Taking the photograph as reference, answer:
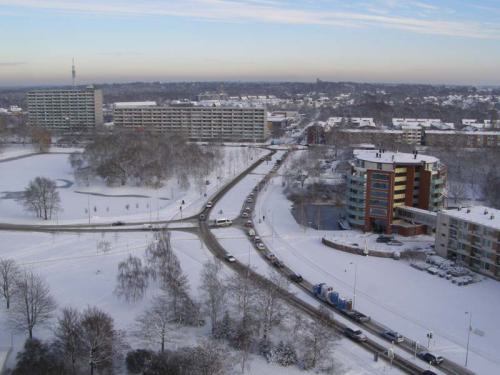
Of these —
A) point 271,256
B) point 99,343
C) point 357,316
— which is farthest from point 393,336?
point 99,343

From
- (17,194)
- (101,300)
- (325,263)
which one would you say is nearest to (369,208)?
(325,263)

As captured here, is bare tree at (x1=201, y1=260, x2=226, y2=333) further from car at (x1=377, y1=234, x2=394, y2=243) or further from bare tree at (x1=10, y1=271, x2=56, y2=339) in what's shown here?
car at (x1=377, y1=234, x2=394, y2=243)

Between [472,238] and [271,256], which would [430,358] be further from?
[271,256]

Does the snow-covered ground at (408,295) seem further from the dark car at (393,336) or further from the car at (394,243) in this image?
the car at (394,243)

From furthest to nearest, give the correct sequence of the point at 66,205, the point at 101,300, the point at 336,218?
the point at 66,205
the point at 336,218
the point at 101,300

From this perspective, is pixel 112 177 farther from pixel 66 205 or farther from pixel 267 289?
pixel 267 289
